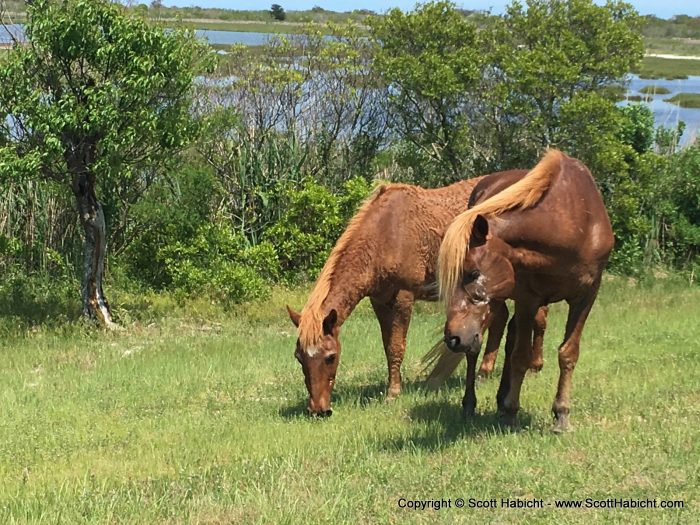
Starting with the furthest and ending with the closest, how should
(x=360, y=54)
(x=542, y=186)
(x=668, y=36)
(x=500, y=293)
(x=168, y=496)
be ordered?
(x=668, y=36), (x=360, y=54), (x=542, y=186), (x=500, y=293), (x=168, y=496)

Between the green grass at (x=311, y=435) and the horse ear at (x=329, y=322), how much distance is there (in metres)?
0.73

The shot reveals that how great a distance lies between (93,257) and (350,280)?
17.8ft

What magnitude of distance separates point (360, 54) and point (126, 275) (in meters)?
5.97

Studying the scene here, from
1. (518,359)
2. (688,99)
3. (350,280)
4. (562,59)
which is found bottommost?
(518,359)

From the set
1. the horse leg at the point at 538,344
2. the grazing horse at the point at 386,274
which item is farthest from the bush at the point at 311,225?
the horse leg at the point at 538,344

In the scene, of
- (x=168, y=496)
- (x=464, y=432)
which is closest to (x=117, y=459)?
(x=168, y=496)

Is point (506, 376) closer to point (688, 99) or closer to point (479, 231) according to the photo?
point (479, 231)

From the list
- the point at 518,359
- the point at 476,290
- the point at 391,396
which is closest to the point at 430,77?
the point at 391,396

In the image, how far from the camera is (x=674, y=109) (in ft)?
66.6

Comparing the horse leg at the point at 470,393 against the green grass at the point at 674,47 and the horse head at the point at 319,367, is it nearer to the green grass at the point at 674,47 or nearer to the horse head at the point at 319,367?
the horse head at the point at 319,367

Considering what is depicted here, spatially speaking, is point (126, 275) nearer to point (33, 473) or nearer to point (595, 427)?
point (33, 473)

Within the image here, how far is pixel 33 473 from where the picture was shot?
5.71 metres

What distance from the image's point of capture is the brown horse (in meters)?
5.22

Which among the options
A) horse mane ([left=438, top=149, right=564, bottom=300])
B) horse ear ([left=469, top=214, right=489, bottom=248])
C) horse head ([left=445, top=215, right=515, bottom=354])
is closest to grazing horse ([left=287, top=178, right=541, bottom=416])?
horse mane ([left=438, top=149, right=564, bottom=300])
